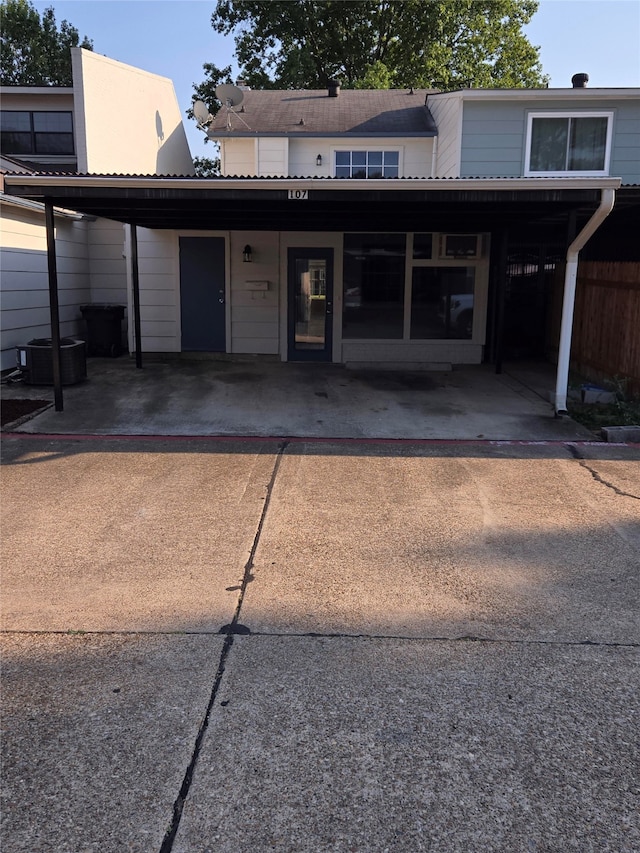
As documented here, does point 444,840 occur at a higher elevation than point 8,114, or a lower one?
lower

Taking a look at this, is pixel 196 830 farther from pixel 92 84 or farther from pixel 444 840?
pixel 92 84

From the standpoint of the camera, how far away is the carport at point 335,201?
26.0 feet

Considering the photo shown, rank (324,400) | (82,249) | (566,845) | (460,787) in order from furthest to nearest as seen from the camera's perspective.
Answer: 1. (82,249)
2. (324,400)
3. (460,787)
4. (566,845)

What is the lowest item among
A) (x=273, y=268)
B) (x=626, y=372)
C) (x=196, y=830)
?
(x=196, y=830)

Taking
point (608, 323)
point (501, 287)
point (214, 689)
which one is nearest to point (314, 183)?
point (501, 287)

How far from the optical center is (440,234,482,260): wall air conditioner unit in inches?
520

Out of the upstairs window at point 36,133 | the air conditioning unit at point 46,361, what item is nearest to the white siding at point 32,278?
the air conditioning unit at point 46,361

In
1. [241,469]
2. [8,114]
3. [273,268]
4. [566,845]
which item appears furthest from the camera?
[8,114]

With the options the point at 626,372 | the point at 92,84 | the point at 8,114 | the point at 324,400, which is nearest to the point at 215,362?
the point at 324,400

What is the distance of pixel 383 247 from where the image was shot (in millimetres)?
13242

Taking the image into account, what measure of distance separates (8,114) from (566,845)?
21843 mm

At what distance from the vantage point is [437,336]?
44.4 feet

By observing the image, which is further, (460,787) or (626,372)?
(626,372)

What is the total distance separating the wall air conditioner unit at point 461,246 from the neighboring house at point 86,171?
6.87 metres
